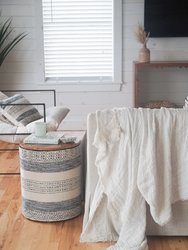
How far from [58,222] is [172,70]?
10.2ft

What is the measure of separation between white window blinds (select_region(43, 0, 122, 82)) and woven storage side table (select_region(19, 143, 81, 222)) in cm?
268

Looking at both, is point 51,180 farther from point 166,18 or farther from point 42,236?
point 166,18

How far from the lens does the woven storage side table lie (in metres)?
2.47

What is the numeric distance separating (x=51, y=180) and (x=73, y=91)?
2.75 meters

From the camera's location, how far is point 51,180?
2488 millimetres

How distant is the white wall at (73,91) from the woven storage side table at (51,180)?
104 inches

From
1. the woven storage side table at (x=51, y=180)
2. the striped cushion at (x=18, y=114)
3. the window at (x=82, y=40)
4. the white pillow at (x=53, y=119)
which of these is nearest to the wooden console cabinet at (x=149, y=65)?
the window at (x=82, y=40)

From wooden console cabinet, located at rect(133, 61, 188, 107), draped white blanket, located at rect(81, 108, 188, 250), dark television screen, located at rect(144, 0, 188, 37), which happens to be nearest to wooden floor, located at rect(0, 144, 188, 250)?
draped white blanket, located at rect(81, 108, 188, 250)

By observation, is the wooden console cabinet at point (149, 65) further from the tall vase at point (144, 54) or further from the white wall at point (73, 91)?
the white wall at point (73, 91)

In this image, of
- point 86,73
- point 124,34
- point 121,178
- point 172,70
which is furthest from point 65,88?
point 121,178

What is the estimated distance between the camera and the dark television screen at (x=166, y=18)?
4.79m

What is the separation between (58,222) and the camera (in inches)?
101

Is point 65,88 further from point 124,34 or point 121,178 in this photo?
point 121,178

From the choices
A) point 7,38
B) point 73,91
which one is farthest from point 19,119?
point 7,38
